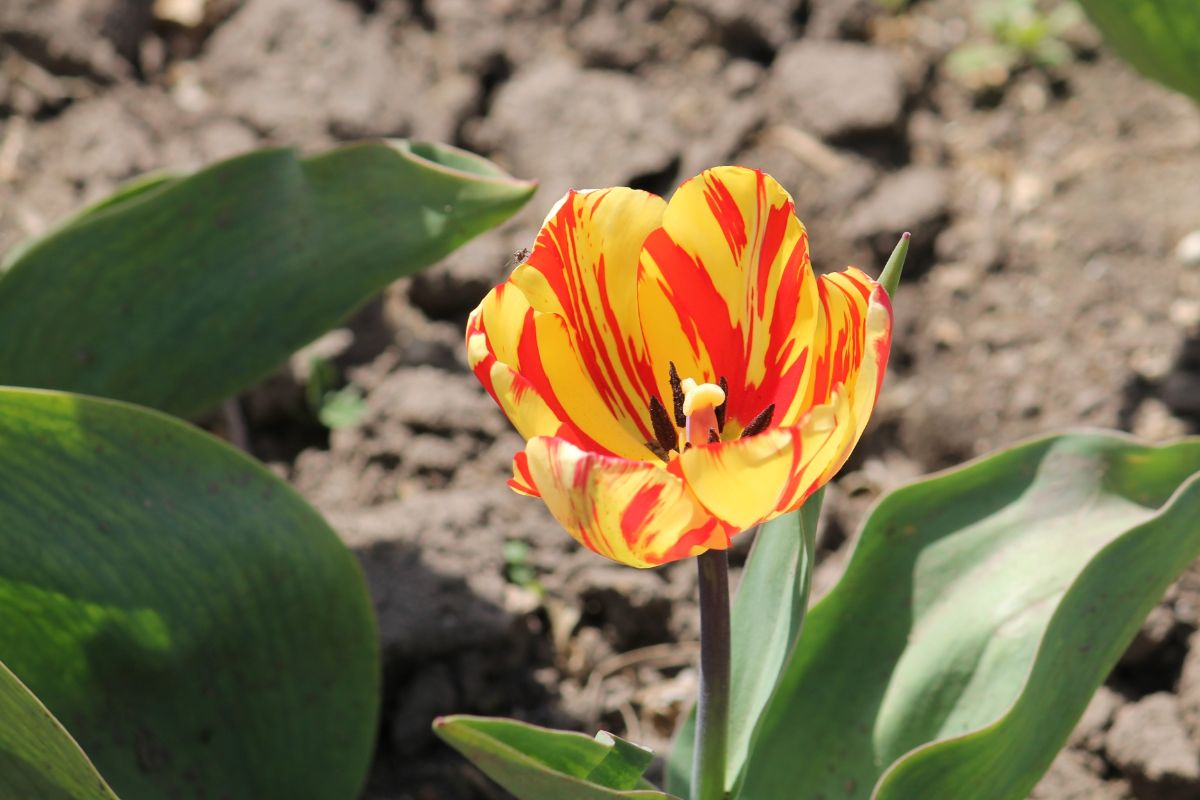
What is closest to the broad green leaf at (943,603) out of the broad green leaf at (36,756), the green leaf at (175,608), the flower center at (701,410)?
the flower center at (701,410)

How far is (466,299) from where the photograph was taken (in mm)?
2506

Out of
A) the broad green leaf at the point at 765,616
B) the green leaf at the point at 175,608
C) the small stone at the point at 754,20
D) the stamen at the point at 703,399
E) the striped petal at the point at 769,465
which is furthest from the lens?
the small stone at the point at 754,20

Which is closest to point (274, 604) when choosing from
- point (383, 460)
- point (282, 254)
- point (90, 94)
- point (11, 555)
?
point (11, 555)

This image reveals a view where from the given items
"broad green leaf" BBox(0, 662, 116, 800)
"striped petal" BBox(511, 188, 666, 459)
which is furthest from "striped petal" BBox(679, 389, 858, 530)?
"broad green leaf" BBox(0, 662, 116, 800)

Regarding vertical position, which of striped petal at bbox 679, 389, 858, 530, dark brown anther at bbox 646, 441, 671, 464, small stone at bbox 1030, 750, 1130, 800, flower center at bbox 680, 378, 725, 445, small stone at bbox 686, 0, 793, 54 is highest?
striped petal at bbox 679, 389, 858, 530

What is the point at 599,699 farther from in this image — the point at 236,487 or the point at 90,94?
the point at 90,94

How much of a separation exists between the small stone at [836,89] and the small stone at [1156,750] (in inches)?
50.5

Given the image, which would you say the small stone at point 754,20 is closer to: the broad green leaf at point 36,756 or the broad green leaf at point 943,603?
the broad green leaf at point 943,603

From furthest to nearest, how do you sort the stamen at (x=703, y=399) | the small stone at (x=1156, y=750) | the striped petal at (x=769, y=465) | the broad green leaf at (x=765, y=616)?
the small stone at (x=1156, y=750) < the broad green leaf at (x=765, y=616) < the stamen at (x=703, y=399) < the striped petal at (x=769, y=465)

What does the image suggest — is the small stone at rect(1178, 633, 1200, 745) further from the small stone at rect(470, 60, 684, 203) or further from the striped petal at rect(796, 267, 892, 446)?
the small stone at rect(470, 60, 684, 203)

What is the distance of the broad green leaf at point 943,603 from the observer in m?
1.42

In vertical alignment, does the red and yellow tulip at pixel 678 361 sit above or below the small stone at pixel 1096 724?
above

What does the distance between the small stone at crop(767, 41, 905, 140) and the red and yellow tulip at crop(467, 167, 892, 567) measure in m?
1.59

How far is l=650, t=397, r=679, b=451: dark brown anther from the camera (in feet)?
3.90
